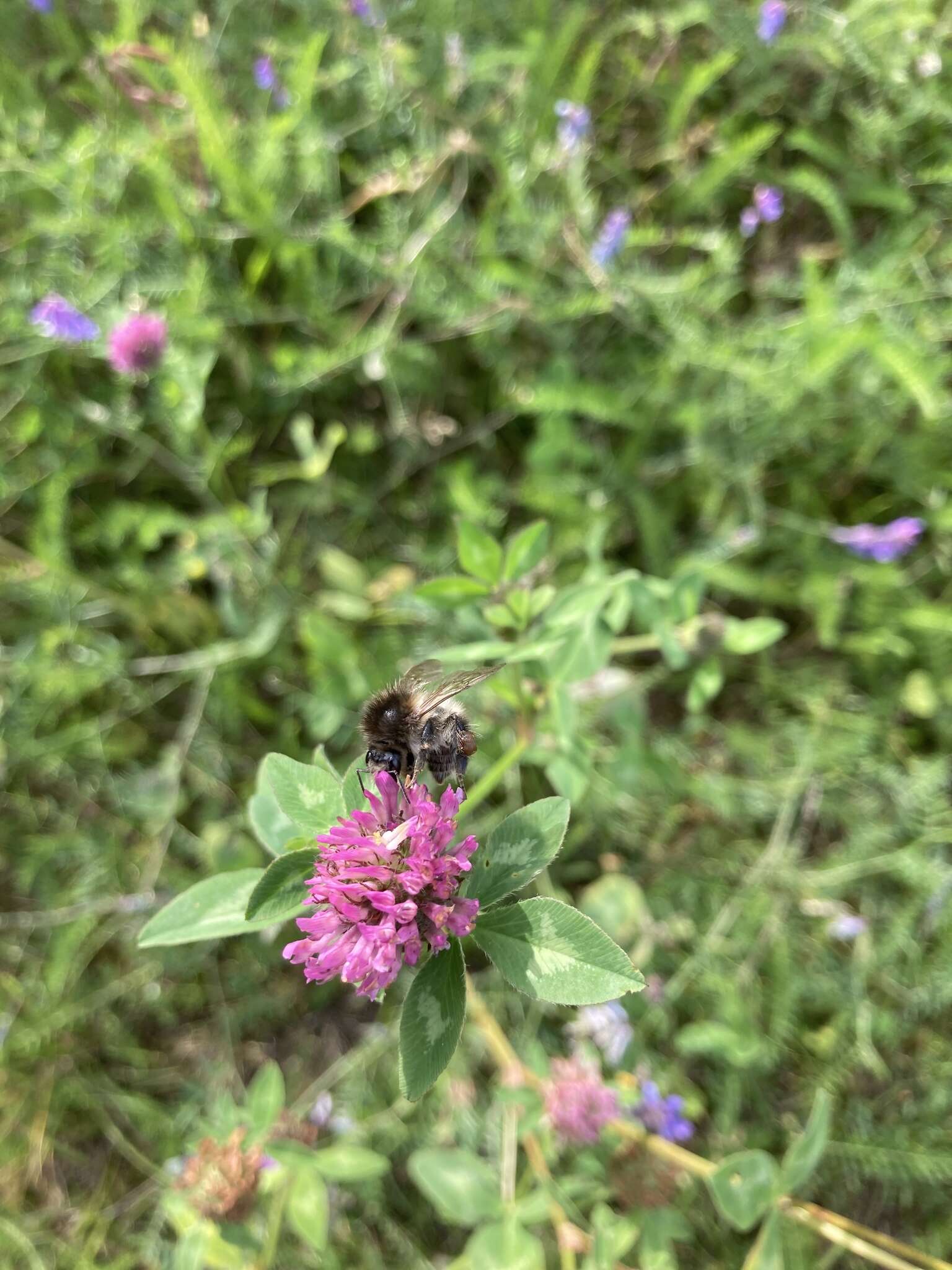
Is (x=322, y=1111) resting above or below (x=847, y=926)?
below

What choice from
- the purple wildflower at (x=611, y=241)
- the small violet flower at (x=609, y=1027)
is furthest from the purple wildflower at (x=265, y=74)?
the small violet flower at (x=609, y=1027)

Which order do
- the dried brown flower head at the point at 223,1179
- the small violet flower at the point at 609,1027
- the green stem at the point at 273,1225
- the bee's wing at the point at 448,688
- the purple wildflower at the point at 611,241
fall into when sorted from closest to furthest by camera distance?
the bee's wing at the point at 448,688, the dried brown flower head at the point at 223,1179, the green stem at the point at 273,1225, the small violet flower at the point at 609,1027, the purple wildflower at the point at 611,241

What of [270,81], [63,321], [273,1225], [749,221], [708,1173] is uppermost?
[270,81]

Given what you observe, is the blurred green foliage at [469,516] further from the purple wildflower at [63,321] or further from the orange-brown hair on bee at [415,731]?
the orange-brown hair on bee at [415,731]

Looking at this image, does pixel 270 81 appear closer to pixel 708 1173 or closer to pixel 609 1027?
pixel 609 1027

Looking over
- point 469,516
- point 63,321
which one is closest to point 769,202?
point 469,516

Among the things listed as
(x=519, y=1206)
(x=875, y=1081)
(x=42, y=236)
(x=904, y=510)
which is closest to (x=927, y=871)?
(x=875, y=1081)

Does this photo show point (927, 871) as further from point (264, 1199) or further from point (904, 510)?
point (264, 1199)
